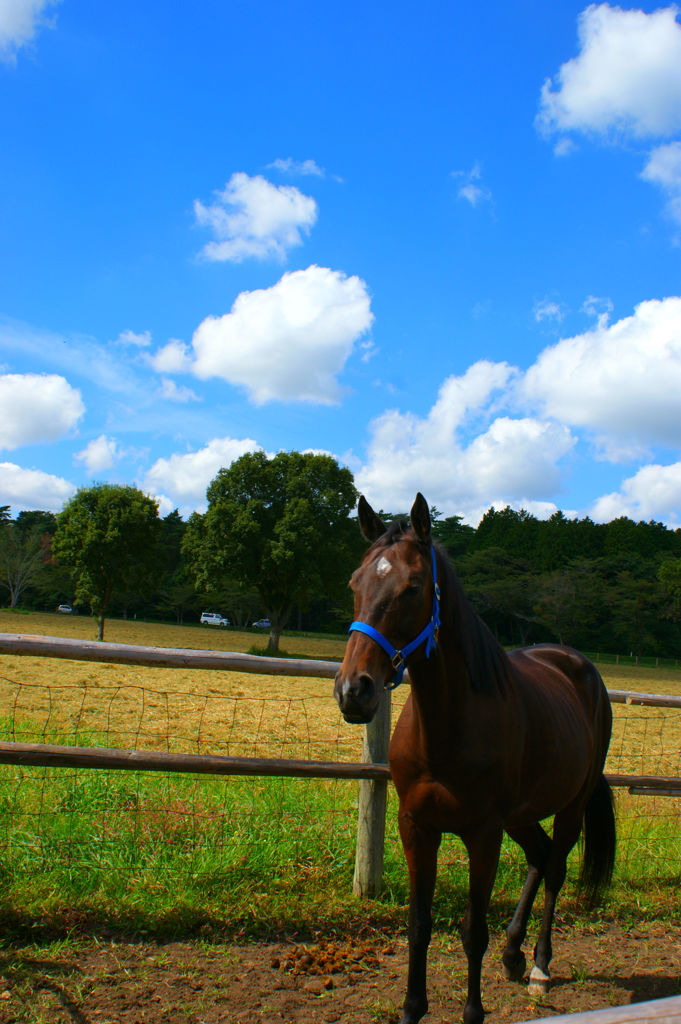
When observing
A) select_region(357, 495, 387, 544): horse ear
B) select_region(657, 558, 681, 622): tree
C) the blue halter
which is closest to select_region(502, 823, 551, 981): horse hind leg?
the blue halter

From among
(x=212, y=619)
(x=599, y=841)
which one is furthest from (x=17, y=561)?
(x=599, y=841)

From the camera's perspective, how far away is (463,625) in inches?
114

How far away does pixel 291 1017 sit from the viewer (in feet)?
9.36

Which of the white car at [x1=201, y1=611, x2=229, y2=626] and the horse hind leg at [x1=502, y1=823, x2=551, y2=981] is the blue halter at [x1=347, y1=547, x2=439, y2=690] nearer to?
the horse hind leg at [x1=502, y1=823, x2=551, y2=981]

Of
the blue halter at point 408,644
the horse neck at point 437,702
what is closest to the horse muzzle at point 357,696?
the blue halter at point 408,644

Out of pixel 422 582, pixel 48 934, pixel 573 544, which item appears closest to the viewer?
pixel 422 582

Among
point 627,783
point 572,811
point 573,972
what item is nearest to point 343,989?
point 573,972

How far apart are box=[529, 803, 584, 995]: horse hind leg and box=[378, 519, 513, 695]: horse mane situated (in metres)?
1.44

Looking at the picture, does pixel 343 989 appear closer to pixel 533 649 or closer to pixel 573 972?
pixel 573 972

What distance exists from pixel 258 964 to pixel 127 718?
7834 mm

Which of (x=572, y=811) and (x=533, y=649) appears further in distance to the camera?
(x=533, y=649)

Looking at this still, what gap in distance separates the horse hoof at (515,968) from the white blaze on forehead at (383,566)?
7.83 ft

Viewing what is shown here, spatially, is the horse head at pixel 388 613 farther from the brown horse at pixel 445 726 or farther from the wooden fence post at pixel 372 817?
the wooden fence post at pixel 372 817

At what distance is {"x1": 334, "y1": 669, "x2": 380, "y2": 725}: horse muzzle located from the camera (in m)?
2.14
